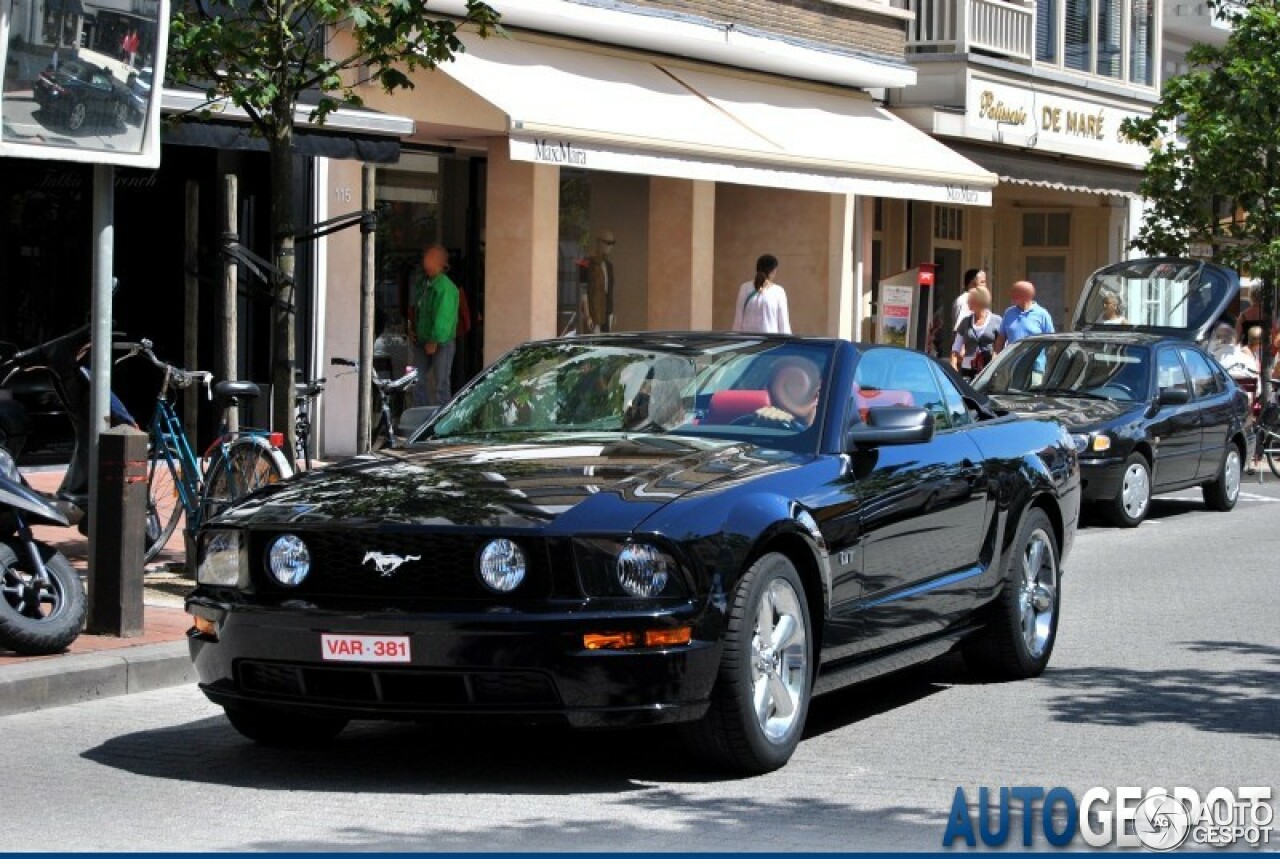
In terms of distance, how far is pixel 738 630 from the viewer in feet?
22.7

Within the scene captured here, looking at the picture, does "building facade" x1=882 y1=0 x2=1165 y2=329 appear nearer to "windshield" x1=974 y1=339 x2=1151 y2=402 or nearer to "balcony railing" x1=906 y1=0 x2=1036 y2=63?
"balcony railing" x1=906 y1=0 x2=1036 y2=63

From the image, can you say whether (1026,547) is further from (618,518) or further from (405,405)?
(405,405)

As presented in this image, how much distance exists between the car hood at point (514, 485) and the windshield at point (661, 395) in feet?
0.76

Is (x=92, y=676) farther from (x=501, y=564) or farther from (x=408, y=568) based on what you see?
(x=501, y=564)

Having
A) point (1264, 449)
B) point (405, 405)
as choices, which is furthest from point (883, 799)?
point (1264, 449)

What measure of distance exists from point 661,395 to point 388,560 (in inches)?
69.6

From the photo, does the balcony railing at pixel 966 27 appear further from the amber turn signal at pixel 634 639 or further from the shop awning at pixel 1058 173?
the amber turn signal at pixel 634 639

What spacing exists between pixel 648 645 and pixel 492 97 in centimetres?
1329

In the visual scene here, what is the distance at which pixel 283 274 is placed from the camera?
39.1 feet

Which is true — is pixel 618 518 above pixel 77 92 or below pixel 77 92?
below

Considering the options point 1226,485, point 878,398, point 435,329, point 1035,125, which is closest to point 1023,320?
point 1226,485

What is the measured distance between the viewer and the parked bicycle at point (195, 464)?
11430 millimetres

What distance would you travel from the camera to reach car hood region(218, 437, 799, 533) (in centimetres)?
689

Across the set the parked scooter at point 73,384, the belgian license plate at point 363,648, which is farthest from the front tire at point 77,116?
the belgian license plate at point 363,648
